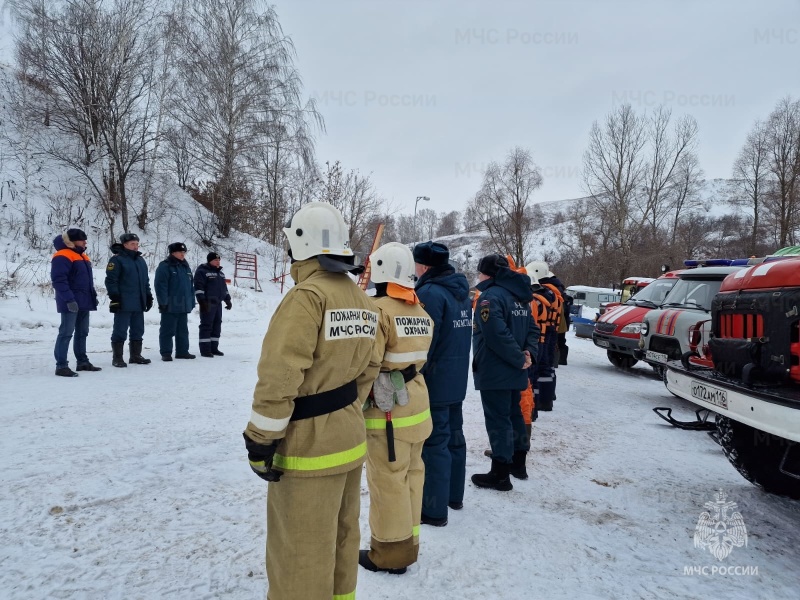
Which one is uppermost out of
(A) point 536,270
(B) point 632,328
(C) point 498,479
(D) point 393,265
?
(A) point 536,270

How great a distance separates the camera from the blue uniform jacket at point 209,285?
28.9 feet

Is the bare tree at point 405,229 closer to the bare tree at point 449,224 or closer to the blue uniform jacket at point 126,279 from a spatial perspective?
the bare tree at point 449,224

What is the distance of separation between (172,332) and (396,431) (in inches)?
262

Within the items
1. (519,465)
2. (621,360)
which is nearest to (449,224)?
(621,360)

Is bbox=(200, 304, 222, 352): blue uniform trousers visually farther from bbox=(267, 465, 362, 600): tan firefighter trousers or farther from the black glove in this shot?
the black glove

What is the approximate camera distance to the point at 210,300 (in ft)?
28.9

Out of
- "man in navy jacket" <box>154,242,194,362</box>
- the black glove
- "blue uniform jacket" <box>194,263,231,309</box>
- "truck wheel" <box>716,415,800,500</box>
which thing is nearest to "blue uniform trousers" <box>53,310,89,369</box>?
"man in navy jacket" <box>154,242,194,362</box>

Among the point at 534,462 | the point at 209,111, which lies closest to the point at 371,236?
the point at 209,111

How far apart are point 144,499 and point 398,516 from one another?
6.08 ft

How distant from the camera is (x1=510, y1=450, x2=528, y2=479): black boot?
166 inches

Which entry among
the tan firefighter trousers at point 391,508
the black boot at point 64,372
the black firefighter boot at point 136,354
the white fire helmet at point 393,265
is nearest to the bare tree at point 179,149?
the black firefighter boot at point 136,354

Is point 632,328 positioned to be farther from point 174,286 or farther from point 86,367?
point 86,367

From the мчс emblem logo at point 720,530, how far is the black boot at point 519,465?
52.2 inches

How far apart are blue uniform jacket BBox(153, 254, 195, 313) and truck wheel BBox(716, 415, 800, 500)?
25.8 ft
